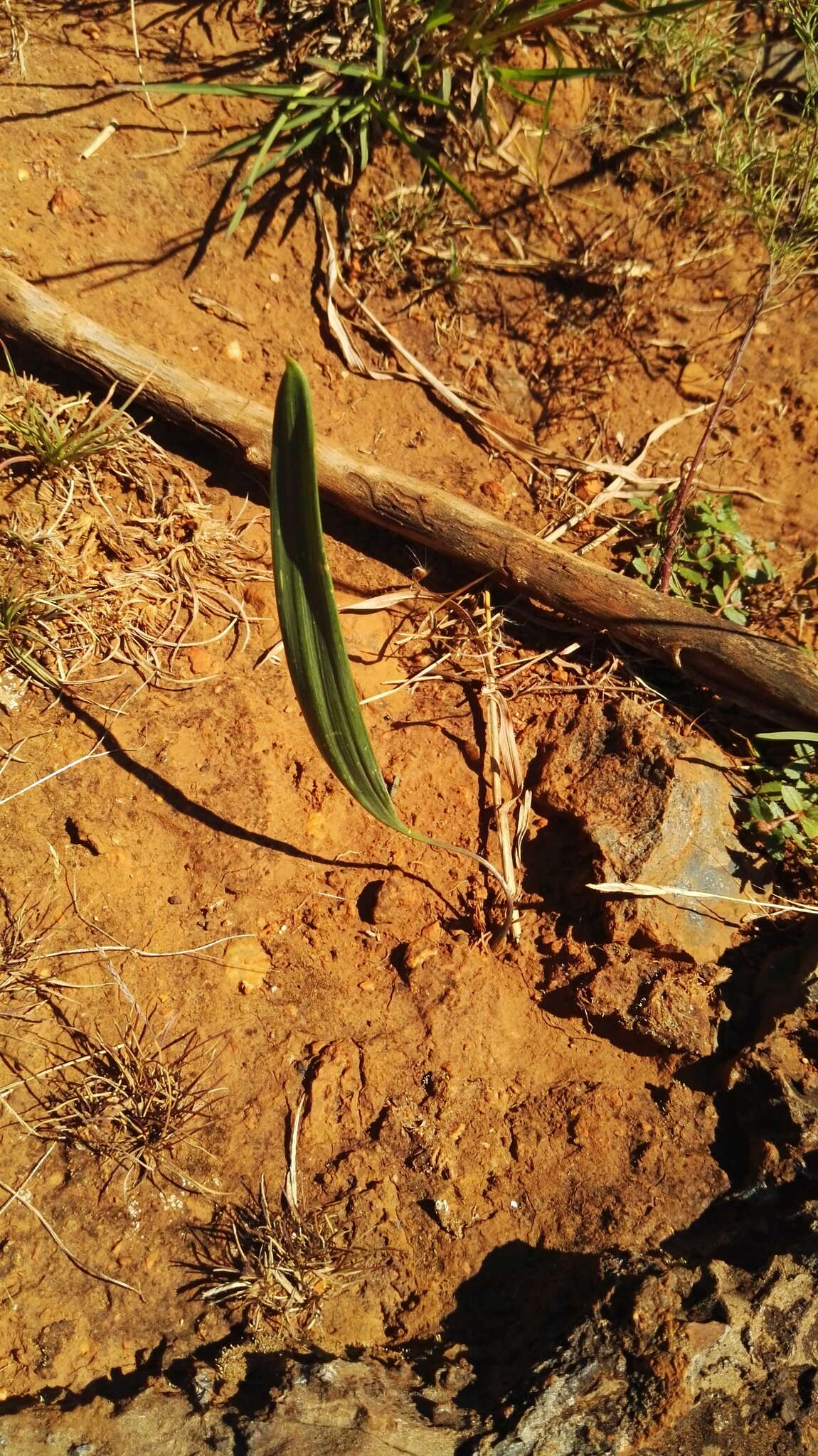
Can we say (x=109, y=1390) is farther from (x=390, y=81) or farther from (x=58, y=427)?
(x=390, y=81)

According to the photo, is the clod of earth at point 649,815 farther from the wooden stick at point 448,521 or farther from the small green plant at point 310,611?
the small green plant at point 310,611

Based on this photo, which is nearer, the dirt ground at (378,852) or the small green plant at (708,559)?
the dirt ground at (378,852)

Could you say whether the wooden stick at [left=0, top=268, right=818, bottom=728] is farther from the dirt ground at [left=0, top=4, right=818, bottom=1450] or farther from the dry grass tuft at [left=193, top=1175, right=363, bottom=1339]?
the dry grass tuft at [left=193, top=1175, right=363, bottom=1339]

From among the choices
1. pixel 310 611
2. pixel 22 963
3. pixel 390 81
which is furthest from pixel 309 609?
pixel 390 81

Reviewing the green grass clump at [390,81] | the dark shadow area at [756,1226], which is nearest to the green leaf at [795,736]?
the dark shadow area at [756,1226]

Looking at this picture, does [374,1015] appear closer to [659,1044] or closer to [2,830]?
[659,1044]
